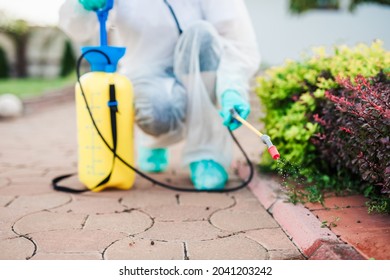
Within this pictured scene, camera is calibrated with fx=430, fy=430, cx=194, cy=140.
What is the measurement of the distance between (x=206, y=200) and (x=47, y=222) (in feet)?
2.24

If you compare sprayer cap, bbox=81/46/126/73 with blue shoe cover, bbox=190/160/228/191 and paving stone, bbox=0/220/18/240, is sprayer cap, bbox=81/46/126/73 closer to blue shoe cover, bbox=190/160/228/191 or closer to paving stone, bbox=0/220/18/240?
blue shoe cover, bbox=190/160/228/191

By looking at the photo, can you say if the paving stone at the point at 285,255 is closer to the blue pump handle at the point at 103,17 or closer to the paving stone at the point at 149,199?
the paving stone at the point at 149,199

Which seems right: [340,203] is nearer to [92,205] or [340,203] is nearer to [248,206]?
[248,206]

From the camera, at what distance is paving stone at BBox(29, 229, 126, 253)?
138 centimetres

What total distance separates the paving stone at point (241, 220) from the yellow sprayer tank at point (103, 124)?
0.54 meters

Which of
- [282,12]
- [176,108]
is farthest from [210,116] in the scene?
[282,12]

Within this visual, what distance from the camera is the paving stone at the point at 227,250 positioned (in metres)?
1.34

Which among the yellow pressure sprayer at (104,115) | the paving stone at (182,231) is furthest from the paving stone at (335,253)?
the yellow pressure sprayer at (104,115)

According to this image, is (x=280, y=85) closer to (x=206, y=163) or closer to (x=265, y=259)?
(x=206, y=163)

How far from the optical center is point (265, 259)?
1.33 meters

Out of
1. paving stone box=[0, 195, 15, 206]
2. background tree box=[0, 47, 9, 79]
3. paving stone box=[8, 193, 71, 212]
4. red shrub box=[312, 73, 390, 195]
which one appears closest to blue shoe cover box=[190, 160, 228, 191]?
red shrub box=[312, 73, 390, 195]

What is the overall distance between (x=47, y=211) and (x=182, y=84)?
0.89m

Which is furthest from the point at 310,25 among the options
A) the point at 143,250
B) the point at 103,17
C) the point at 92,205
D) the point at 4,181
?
the point at 143,250

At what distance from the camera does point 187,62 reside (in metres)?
2.12
